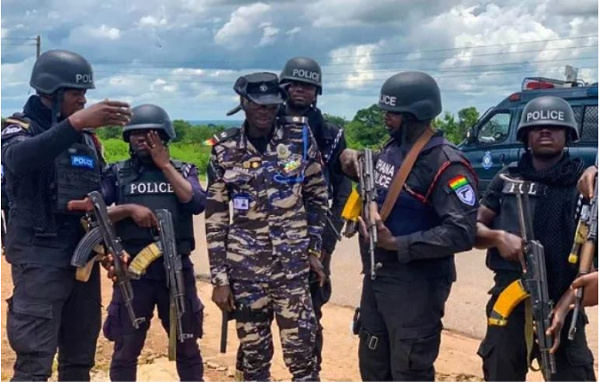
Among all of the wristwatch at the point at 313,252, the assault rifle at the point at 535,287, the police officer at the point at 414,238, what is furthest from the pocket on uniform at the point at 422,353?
the wristwatch at the point at 313,252

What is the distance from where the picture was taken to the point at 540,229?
3.96 m

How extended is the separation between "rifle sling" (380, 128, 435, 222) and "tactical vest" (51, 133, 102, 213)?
5.20ft

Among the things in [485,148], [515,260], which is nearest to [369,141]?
[485,148]

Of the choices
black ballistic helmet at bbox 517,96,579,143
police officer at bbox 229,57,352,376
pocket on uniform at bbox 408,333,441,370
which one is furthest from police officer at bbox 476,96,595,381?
police officer at bbox 229,57,352,376

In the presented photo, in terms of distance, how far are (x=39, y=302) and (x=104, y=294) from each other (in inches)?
159

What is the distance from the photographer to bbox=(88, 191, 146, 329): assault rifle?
164 inches

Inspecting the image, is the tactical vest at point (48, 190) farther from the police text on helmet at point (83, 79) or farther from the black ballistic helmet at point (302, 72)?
the black ballistic helmet at point (302, 72)

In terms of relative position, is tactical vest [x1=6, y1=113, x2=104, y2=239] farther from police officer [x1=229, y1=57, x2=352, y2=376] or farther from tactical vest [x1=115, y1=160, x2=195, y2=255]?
police officer [x1=229, y1=57, x2=352, y2=376]

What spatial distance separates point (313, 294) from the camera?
4.85 metres

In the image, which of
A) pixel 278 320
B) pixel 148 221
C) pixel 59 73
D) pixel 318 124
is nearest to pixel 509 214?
pixel 278 320

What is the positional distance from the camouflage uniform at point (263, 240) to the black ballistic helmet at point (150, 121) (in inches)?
19.0

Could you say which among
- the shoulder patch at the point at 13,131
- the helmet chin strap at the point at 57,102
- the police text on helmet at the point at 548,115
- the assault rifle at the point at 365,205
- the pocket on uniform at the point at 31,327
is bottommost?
the pocket on uniform at the point at 31,327

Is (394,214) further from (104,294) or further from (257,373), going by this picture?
(104,294)

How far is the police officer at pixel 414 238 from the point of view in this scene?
12.6 feet
